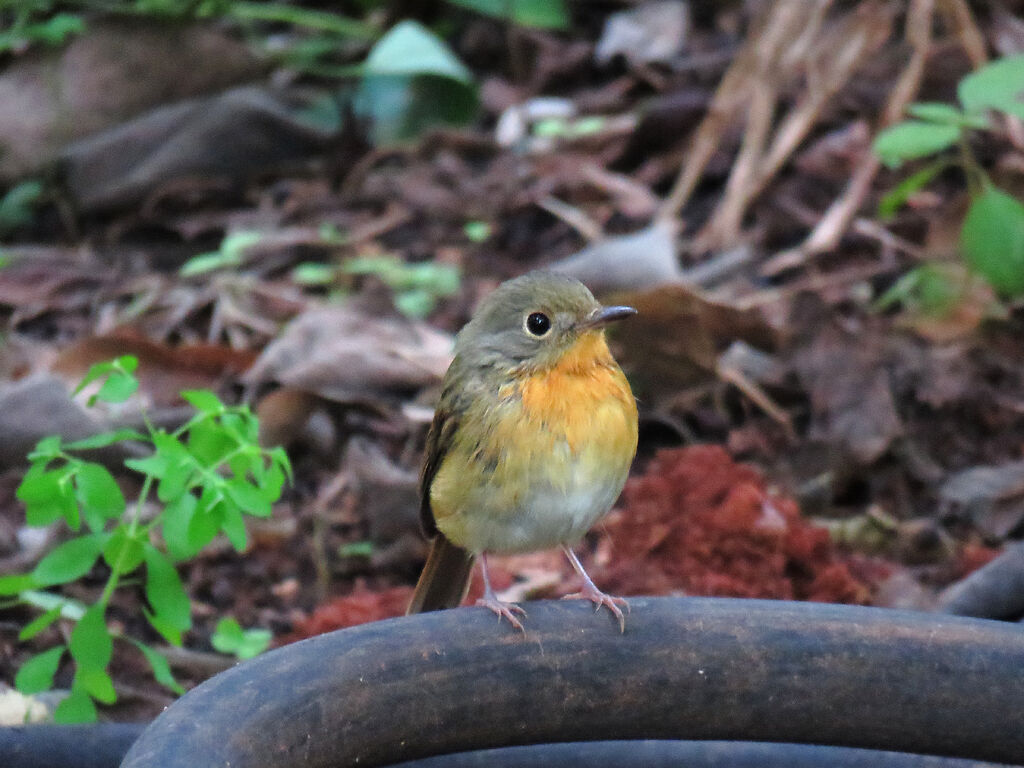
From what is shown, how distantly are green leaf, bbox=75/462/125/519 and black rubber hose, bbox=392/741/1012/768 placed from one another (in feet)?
3.51

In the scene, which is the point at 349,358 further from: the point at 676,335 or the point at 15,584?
the point at 15,584

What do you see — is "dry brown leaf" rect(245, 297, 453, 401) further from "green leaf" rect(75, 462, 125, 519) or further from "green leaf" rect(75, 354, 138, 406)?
"green leaf" rect(75, 462, 125, 519)

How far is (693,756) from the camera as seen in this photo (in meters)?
2.73

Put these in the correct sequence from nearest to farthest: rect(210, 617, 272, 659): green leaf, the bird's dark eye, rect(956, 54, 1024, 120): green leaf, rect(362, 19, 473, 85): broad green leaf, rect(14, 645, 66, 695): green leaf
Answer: rect(14, 645, 66, 695): green leaf
the bird's dark eye
rect(210, 617, 272, 659): green leaf
rect(956, 54, 1024, 120): green leaf
rect(362, 19, 473, 85): broad green leaf

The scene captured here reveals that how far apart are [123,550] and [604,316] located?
50.0 inches

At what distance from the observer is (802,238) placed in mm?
6250

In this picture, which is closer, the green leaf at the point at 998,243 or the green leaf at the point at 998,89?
the green leaf at the point at 998,89

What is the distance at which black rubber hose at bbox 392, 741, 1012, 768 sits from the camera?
2668 mm

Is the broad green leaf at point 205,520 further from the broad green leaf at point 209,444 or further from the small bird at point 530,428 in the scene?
the small bird at point 530,428

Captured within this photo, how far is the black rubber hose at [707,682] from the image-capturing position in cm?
242

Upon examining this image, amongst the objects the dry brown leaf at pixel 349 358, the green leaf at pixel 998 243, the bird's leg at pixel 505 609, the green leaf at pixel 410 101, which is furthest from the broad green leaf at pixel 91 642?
the green leaf at pixel 410 101

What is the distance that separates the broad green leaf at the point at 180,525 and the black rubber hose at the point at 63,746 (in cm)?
47

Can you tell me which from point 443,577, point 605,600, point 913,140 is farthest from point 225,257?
point 605,600

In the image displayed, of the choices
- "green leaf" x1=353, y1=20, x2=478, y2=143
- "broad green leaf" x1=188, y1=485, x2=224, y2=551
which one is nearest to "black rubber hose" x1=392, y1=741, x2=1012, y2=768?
"broad green leaf" x1=188, y1=485, x2=224, y2=551
